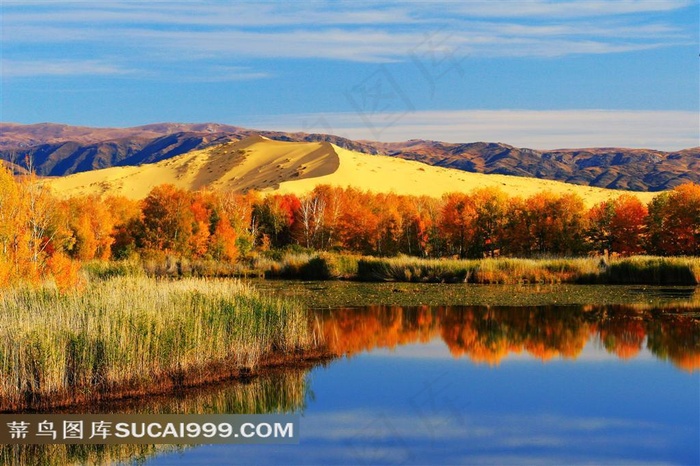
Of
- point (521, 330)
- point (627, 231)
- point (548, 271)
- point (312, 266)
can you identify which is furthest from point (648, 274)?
point (521, 330)

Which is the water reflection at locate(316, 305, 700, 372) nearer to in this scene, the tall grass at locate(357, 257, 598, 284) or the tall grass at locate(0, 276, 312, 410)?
the tall grass at locate(0, 276, 312, 410)

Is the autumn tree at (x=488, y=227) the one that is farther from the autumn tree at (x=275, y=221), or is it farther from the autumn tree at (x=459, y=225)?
the autumn tree at (x=275, y=221)

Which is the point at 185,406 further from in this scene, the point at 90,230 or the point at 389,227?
the point at 389,227

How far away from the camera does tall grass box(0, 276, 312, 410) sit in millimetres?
12406

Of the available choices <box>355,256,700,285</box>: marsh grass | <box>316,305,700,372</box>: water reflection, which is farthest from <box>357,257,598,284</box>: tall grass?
<box>316,305,700,372</box>: water reflection

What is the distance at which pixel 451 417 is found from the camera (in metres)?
13.1

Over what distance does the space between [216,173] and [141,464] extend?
95403 mm

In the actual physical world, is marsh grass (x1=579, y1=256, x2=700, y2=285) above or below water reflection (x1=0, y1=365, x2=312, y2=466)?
above

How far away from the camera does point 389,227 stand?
163 feet

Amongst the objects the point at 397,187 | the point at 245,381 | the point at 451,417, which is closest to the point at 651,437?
the point at 451,417

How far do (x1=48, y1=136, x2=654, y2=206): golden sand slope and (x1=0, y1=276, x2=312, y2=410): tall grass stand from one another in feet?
193

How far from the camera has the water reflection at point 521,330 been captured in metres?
18.5

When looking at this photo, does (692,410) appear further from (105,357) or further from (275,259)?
(275,259)

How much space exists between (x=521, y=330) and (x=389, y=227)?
28.8 meters
